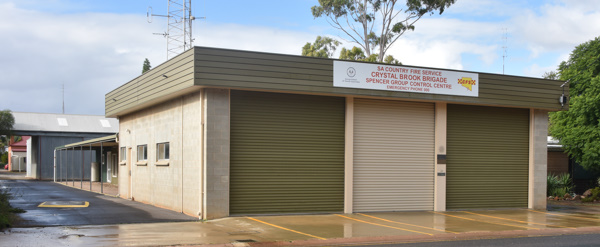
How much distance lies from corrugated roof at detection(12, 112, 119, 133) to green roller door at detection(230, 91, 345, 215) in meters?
38.3

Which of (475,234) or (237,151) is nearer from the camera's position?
(475,234)

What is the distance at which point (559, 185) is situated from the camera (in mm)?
27828

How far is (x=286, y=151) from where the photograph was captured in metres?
16.9

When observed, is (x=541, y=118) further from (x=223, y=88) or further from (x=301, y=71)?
(x=223, y=88)

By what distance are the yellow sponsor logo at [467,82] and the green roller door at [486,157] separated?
100 centimetres

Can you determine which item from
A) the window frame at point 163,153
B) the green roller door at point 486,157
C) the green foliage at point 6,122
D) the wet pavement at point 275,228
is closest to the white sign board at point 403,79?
the green roller door at point 486,157

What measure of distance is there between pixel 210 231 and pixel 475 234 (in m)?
6.35

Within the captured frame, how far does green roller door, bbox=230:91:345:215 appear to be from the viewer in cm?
1631

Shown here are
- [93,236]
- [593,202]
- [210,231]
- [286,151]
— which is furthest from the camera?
[593,202]

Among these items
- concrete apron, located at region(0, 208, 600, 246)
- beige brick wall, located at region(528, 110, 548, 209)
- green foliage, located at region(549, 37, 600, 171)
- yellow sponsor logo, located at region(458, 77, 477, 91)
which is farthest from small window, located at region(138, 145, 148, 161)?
green foliage, located at region(549, 37, 600, 171)

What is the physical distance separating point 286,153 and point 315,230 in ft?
11.8

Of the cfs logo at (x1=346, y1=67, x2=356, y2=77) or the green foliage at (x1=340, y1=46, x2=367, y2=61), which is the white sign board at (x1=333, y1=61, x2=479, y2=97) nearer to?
the cfs logo at (x1=346, y1=67, x2=356, y2=77)

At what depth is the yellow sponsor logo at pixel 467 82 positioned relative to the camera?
18.7 meters

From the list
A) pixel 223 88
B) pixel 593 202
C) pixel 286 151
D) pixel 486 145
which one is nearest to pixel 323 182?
pixel 286 151
